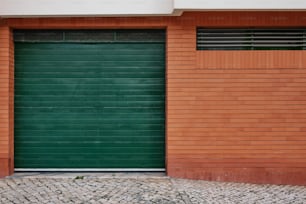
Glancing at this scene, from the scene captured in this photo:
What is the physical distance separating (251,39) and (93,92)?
10.1 ft

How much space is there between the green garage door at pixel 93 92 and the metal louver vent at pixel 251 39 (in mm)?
892

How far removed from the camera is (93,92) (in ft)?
33.2

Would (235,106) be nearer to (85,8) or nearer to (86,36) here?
(86,36)

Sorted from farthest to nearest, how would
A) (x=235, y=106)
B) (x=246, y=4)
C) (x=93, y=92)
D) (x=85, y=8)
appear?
1. (x=93, y=92)
2. (x=235, y=106)
3. (x=85, y=8)
4. (x=246, y=4)

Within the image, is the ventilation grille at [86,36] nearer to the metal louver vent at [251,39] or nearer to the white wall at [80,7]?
the white wall at [80,7]

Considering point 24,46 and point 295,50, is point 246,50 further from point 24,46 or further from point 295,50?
point 24,46

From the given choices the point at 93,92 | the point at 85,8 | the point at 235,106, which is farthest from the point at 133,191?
the point at 85,8

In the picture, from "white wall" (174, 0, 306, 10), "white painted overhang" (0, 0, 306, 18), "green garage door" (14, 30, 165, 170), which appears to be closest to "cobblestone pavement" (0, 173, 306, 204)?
"green garage door" (14, 30, 165, 170)

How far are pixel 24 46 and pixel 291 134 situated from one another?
5.20m

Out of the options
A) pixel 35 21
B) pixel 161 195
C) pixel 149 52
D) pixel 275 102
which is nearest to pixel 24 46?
pixel 35 21

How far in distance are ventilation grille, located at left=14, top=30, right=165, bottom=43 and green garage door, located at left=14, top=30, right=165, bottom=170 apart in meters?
0.02

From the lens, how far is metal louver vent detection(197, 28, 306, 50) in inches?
387

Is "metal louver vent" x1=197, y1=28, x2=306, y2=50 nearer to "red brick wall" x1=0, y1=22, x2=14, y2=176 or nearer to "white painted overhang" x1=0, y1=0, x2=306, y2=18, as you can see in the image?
"white painted overhang" x1=0, y1=0, x2=306, y2=18

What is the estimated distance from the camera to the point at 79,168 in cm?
1018
